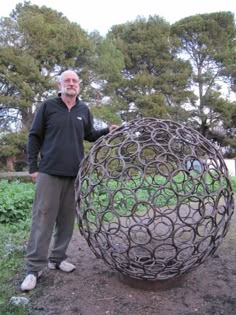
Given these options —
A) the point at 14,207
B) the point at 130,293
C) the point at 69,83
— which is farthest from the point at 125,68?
the point at 130,293

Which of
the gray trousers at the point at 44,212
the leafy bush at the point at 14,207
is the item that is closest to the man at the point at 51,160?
the gray trousers at the point at 44,212

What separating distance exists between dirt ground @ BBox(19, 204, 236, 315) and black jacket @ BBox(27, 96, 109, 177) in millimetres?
792

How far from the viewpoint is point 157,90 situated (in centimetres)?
1526

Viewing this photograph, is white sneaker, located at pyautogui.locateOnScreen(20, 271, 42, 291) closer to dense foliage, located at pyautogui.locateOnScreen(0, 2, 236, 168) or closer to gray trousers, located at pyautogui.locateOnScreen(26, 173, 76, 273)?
gray trousers, located at pyautogui.locateOnScreen(26, 173, 76, 273)

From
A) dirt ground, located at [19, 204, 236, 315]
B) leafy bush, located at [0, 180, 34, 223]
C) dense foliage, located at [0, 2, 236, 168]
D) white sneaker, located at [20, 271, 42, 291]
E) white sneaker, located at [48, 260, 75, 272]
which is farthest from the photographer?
dense foliage, located at [0, 2, 236, 168]

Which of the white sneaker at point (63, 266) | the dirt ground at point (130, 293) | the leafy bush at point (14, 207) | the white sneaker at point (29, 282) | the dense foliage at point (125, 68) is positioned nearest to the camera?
the dirt ground at point (130, 293)

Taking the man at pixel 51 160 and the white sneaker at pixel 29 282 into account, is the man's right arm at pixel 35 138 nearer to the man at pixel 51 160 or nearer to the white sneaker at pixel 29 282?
the man at pixel 51 160

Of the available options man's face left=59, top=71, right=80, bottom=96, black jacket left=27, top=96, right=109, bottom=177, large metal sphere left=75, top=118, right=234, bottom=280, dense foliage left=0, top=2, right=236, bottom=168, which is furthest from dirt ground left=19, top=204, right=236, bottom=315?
dense foliage left=0, top=2, right=236, bottom=168

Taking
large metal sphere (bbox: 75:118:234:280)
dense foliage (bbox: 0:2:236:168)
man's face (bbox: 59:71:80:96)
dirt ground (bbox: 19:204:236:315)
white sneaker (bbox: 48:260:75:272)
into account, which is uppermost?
dense foliage (bbox: 0:2:236:168)

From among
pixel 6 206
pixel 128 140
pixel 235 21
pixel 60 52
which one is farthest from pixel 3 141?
pixel 235 21

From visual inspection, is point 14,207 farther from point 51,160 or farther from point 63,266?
point 51,160

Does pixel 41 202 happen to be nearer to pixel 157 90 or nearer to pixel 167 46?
pixel 157 90

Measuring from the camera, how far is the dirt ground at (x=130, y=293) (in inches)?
97.3

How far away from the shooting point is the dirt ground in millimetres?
2473
